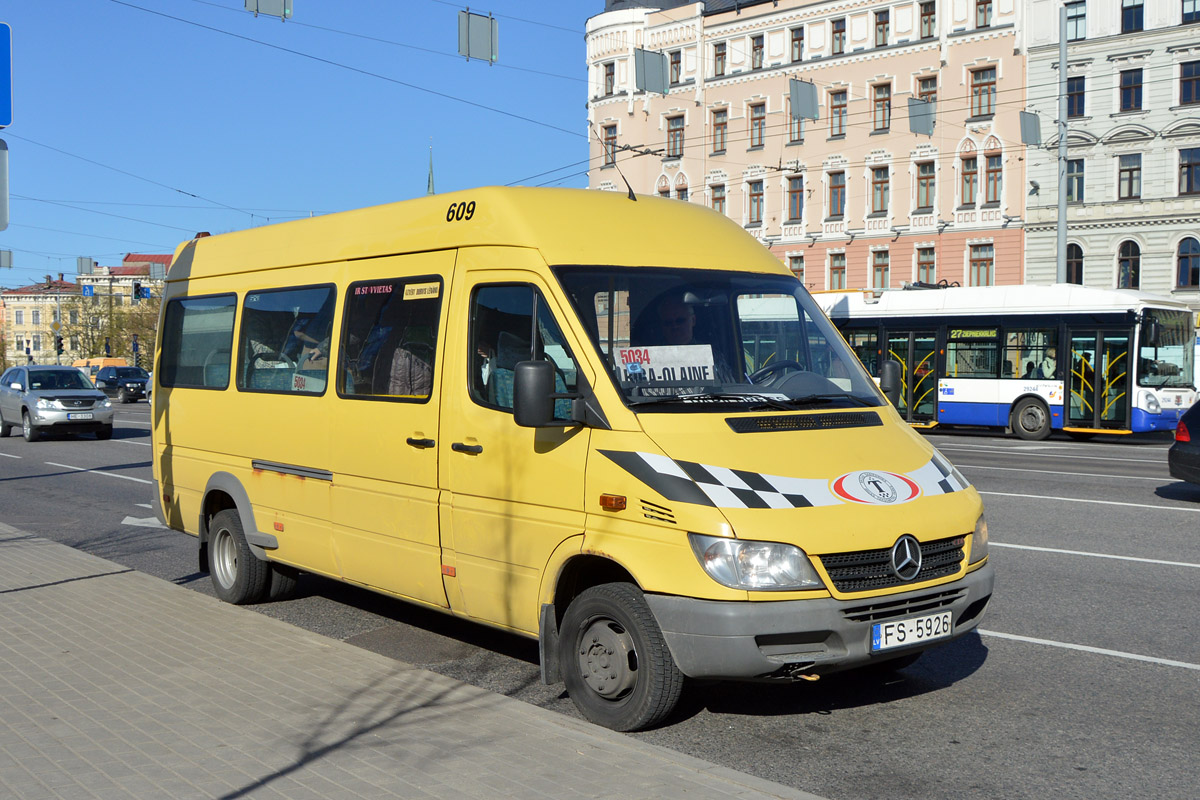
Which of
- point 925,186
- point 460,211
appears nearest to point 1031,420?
point 460,211

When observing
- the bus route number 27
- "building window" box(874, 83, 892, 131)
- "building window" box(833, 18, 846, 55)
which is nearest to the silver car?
the bus route number 27

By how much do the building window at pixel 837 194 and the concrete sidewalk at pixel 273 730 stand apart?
46.7 m

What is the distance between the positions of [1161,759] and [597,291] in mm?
3229

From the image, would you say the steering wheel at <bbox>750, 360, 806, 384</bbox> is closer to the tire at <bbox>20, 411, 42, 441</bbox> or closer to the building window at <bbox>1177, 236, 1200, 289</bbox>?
the tire at <bbox>20, 411, 42, 441</bbox>

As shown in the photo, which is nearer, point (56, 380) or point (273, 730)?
point (273, 730)

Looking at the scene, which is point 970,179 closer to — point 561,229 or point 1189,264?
point 1189,264

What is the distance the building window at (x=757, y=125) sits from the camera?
2106 inches

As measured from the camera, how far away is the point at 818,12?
51.1 metres

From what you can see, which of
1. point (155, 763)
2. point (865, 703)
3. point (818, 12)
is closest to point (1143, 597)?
point (865, 703)

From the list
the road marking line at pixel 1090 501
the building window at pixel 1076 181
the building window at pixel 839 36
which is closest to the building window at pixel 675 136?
the building window at pixel 839 36

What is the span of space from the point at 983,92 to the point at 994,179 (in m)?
3.47

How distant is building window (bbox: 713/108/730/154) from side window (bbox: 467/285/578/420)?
50.4 m

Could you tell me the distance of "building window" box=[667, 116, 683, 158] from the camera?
56688mm

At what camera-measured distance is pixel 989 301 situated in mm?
25531
